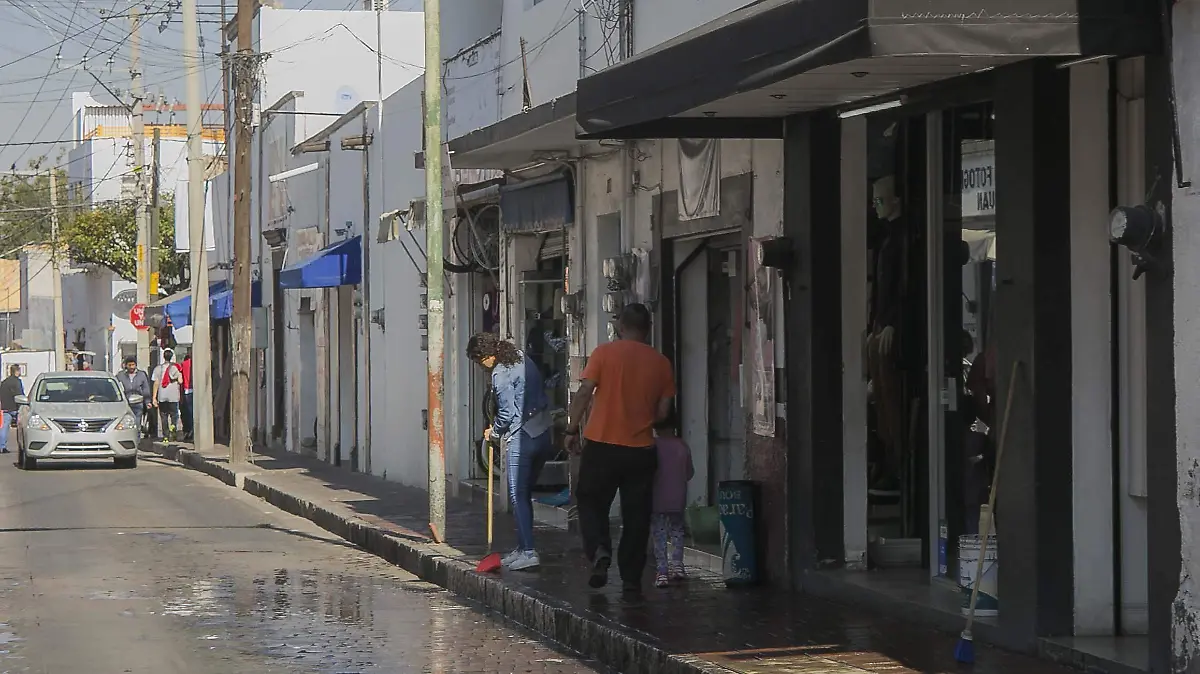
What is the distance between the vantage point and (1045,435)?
8094 millimetres

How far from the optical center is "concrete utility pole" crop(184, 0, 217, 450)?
30.3 meters

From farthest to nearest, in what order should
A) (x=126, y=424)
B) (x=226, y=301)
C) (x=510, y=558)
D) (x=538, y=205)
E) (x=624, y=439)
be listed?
1. (x=226, y=301)
2. (x=126, y=424)
3. (x=538, y=205)
4. (x=510, y=558)
5. (x=624, y=439)

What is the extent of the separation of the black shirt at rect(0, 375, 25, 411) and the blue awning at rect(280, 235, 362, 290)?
39.1 ft

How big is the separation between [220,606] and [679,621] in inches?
143

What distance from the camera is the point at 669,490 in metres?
11.3

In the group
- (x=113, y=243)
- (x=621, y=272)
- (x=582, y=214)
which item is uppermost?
(x=113, y=243)

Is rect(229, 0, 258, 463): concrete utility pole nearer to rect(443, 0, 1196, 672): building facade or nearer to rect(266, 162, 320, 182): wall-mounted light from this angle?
rect(266, 162, 320, 182): wall-mounted light

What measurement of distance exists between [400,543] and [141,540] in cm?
313

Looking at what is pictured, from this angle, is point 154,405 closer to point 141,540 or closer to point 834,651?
point 141,540

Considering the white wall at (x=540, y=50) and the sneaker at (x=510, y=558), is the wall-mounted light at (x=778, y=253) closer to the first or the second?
the sneaker at (x=510, y=558)

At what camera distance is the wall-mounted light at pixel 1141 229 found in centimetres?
711

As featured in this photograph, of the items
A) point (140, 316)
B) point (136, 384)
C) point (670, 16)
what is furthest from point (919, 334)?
point (140, 316)

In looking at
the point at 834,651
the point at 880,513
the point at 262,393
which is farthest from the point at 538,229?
the point at 262,393

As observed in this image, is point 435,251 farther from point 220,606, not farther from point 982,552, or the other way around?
point 982,552
